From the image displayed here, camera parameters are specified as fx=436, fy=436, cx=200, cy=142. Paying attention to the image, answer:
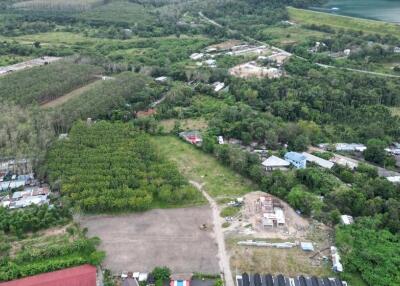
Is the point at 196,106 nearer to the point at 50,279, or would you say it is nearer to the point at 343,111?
the point at 343,111

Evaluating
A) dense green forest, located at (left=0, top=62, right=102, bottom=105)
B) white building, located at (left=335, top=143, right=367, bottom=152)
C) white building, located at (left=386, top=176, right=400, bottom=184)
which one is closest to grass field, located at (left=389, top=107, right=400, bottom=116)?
white building, located at (left=335, top=143, right=367, bottom=152)

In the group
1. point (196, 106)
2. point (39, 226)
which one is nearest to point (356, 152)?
point (196, 106)

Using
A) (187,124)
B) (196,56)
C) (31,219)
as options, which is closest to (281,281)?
(31,219)

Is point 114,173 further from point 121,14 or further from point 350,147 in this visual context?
point 121,14

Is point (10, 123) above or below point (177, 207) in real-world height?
above

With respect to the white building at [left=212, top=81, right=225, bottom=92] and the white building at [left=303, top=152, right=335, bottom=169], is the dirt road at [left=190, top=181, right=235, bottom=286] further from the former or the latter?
the white building at [left=212, top=81, right=225, bottom=92]

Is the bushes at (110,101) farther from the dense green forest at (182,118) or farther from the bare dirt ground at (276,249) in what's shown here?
the bare dirt ground at (276,249)
